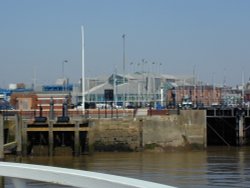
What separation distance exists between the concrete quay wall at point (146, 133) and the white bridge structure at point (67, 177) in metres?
32.2

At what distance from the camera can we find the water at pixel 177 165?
2217 centimetres

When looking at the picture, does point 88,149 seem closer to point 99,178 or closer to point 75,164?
point 75,164

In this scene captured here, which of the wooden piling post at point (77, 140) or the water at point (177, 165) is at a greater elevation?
the wooden piling post at point (77, 140)

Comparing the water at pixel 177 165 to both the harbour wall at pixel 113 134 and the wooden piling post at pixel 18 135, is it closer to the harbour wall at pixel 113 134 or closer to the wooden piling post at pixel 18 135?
the wooden piling post at pixel 18 135

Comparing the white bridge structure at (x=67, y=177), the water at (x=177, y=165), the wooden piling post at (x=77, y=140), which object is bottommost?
the water at (x=177, y=165)

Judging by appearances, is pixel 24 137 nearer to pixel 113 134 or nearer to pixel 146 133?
pixel 113 134

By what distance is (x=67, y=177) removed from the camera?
13.1 feet

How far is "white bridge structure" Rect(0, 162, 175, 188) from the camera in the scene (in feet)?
12.4

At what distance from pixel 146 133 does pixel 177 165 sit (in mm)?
8677

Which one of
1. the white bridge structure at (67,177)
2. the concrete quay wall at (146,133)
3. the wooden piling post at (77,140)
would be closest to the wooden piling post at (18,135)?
the wooden piling post at (77,140)

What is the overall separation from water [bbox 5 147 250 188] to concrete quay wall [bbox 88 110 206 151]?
3.28 ft

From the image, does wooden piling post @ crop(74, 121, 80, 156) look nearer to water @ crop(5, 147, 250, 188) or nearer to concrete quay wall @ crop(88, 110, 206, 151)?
water @ crop(5, 147, 250, 188)

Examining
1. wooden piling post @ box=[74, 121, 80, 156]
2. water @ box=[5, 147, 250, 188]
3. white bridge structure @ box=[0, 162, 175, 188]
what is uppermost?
white bridge structure @ box=[0, 162, 175, 188]

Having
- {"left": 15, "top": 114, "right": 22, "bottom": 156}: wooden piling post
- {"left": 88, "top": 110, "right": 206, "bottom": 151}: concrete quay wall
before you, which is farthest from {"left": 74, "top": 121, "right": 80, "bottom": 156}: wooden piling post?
{"left": 15, "top": 114, "right": 22, "bottom": 156}: wooden piling post
